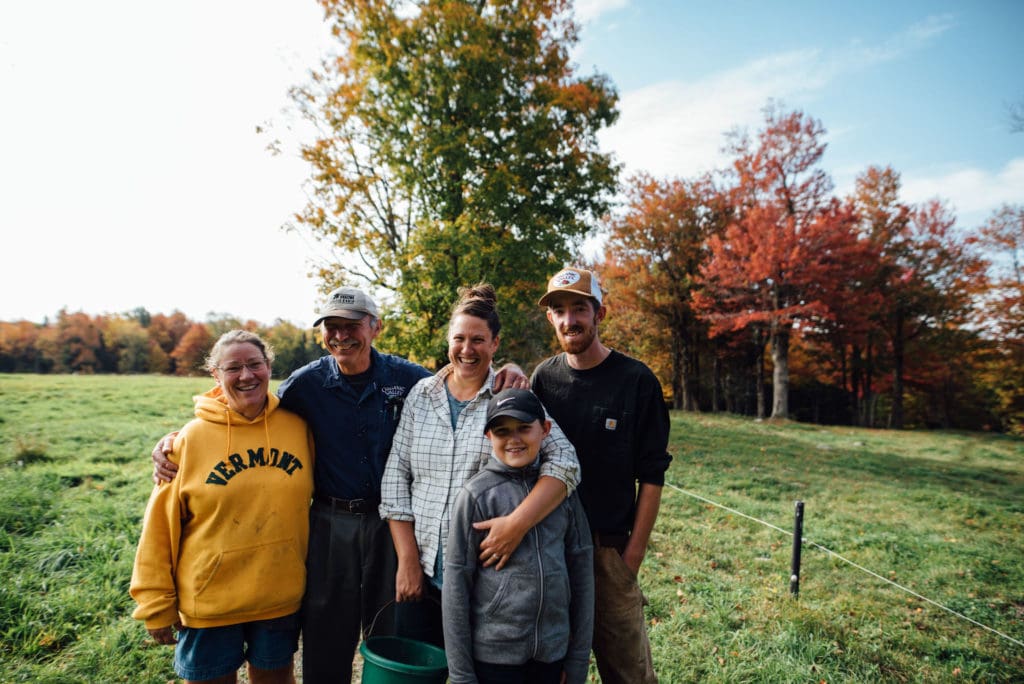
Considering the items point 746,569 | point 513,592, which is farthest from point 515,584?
point 746,569

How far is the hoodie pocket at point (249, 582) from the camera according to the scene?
2.37 metres

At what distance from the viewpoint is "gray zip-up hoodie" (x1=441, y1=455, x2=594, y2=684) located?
6.80 feet

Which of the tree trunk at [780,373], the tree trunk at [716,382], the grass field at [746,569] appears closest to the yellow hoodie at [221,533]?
the grass field at [746,569]

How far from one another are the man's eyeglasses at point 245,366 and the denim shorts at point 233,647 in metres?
1.23

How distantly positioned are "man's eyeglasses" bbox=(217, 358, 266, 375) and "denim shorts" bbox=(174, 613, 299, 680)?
1225 millimetres

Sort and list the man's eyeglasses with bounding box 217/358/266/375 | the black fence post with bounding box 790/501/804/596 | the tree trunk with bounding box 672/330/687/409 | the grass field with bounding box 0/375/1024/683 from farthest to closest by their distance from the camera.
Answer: the tree trunk with bounding box 672/330/687/409
the black fence post with bounding box 790/501/804/596
the grass field with bounding box 0/375/1024/683
the man's eyeglasses with bounding box 217/358/266/375

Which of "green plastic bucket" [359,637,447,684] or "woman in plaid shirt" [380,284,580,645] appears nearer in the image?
"green plastic bucket" [359,637,447,684]

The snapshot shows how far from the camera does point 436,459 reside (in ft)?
8.10

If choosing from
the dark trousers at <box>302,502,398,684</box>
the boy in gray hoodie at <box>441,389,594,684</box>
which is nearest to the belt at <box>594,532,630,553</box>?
the boy in gray hoodie at <box>441,389,594,684</box>

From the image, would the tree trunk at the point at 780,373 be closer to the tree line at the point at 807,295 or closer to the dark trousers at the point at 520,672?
the tree line at the point at 807,295

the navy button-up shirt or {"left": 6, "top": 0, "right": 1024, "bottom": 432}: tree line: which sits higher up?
{"left": 6, "top": 0, "right": 1024, "bottom": 432}: tree line

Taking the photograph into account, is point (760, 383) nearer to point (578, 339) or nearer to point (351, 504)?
point (578, 339)

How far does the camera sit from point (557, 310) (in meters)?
2.72

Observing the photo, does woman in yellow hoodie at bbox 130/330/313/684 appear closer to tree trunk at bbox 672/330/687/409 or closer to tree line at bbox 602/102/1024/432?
tree line at bbox 602/102/1024/432
